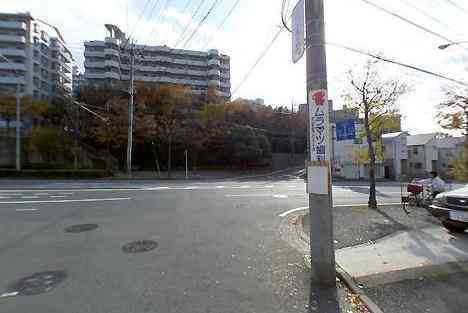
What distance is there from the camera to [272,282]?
3727 mm

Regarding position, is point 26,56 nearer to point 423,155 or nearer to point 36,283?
point 36,283

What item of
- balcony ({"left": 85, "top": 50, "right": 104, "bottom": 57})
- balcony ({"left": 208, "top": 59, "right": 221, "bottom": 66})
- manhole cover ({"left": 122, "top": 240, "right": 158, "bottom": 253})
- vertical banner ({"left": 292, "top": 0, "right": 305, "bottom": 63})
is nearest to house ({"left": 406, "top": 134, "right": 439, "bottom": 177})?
vertical banner ({"left": 292, "top": 0, "right": 305, "bottom": 63})

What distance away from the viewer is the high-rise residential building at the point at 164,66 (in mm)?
62750

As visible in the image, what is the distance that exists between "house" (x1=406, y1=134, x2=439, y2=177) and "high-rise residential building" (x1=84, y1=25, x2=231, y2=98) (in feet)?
127

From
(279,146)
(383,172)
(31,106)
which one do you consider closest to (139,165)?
(31,106)

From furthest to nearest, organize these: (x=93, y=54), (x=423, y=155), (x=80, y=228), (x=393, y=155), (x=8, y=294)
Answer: (x=93, y=54) < (x=423, y=155) < (x=393, y=155) < (x=80, y=228) < (x=8, y=294)

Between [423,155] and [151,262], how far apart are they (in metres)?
51.8

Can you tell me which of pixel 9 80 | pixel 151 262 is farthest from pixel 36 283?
pixel 9 80

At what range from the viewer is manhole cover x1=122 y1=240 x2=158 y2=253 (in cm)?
497

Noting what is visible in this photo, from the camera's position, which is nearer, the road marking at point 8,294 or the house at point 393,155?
the road marking at point 8,294

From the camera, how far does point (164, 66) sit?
67.8 metres

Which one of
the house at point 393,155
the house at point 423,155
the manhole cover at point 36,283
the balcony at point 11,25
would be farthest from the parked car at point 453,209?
the balcony at point 11,25

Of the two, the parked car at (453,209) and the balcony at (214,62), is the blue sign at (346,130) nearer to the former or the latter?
the parked car at (453,209)

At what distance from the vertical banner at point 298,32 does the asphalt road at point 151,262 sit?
3474mm
